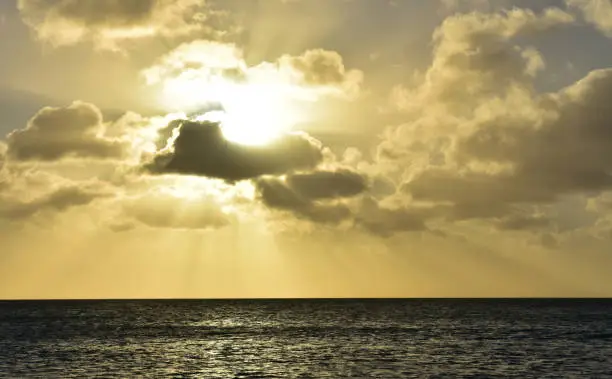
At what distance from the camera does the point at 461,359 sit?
3629 inches

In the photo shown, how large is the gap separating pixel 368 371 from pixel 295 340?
44.9 meters

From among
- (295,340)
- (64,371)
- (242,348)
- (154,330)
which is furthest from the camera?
(154,330)

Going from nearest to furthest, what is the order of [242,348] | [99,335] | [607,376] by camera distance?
[607,376] → [242,348] → [99,335]

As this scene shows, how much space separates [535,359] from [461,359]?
315 inches

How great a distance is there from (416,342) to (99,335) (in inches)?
2086

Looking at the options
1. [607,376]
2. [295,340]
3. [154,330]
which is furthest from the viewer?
[154,330]

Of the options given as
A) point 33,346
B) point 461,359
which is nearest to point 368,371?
point 461,359

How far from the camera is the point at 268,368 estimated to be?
86.2 metres

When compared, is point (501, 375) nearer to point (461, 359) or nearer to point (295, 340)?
point (461, 359)

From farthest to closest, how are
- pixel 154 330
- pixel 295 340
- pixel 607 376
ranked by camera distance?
pixel 154 330
pixel 295 340
pixel 607 376

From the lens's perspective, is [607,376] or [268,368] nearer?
[607,376]

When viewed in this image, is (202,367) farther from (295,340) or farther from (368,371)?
(295,340)

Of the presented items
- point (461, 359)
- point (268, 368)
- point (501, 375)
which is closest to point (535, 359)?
point (461, 359)

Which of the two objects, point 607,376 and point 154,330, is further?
point 154,330
